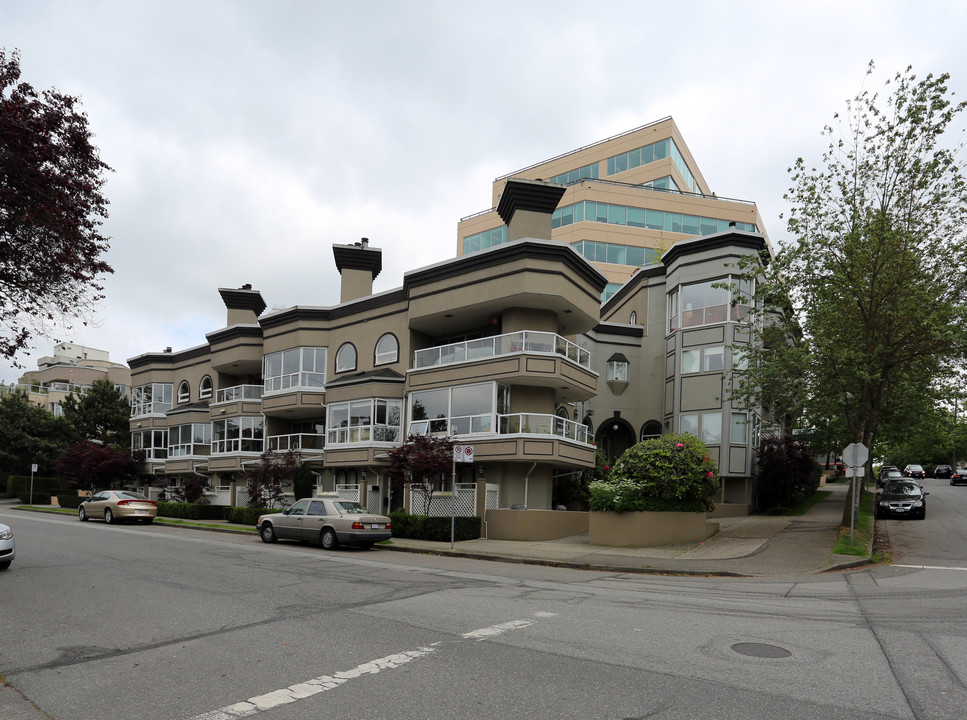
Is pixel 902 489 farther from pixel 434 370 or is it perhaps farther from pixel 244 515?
pixel 244 515

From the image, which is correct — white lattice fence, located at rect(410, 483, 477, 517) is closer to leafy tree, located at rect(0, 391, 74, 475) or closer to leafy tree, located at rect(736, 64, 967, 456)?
leafy tree, located at rect(736, 64, 967, 456)

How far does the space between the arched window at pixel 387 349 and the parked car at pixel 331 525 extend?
33.6 feet

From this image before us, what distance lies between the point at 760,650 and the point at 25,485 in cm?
6105

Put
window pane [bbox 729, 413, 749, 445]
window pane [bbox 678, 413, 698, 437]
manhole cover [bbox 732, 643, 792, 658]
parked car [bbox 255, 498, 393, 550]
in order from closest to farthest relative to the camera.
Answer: manhole cover [bbox 732, 643, 792, 658], parked car [bbox 255, 498, 393, 550], window pane [bbox 729, 413, 749, 445], window pane [bbox 678, 413, 698, 437]

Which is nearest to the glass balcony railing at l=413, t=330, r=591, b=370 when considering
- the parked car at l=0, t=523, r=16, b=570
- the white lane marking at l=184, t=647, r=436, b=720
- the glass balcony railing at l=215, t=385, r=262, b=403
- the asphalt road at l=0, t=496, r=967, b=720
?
the asphalt road at l=0, t=496, r=967, b=720

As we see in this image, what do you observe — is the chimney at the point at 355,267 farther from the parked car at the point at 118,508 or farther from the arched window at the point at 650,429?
the arched window at the point at 650,429

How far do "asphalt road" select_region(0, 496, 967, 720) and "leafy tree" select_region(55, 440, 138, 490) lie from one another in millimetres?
31248

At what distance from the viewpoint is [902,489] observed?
91.9 feet

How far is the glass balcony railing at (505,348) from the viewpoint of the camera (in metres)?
25.3

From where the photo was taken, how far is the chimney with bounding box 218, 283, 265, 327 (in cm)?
4194

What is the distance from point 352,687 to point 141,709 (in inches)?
67.1

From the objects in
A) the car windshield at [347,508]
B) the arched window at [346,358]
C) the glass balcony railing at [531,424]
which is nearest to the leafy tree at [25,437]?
the arched window at [346,358]

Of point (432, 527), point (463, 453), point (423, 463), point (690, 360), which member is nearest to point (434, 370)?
point (423, 463)

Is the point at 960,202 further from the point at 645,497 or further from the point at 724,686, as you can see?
the point at 724,686
